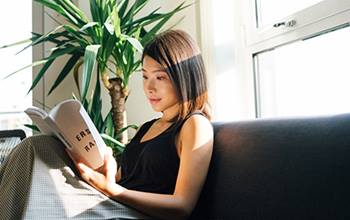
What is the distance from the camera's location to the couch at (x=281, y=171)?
0.70 m

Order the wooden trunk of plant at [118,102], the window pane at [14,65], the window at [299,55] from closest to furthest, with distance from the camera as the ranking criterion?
1. the window at [299,55]
2. the wooden trunk of plant at [118,102]
3. the window pane at [14,65]

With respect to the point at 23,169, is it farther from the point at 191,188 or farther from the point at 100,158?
the point at 191,188

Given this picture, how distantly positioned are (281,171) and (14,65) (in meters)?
2.23

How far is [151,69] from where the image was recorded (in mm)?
1170

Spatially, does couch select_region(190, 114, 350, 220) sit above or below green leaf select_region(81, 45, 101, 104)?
below

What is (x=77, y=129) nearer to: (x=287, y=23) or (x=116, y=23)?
(x=116, y=23)

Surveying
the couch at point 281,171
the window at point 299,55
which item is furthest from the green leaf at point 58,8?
the couch at point 281,171

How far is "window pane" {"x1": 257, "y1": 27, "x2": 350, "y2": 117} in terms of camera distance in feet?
4.39

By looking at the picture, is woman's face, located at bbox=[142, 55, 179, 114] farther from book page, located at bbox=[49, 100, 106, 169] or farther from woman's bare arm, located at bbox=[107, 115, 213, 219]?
book page, located at bbox=[49, 100, 106, 169]

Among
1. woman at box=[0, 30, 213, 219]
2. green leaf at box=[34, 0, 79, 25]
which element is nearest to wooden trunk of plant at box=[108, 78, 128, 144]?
green leaf at box=[34, 0, 79, 25]

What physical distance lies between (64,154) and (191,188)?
321mm

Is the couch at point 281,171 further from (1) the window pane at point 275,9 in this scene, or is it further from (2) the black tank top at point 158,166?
(1) the window pane at point 275,9

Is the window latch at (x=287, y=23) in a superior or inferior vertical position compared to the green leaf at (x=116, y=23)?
inferior

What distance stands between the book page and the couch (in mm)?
320
